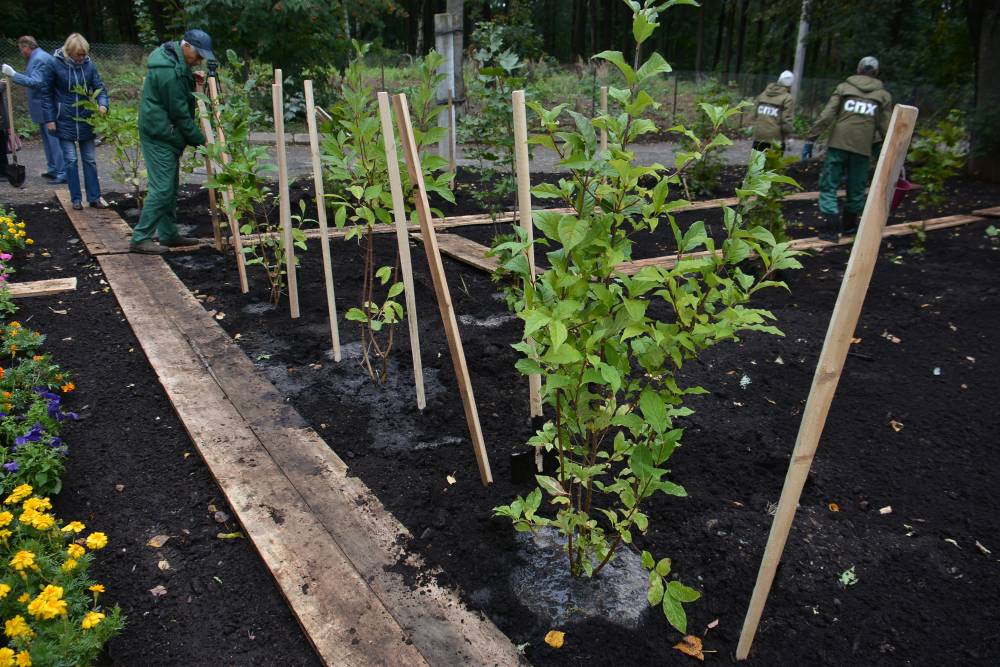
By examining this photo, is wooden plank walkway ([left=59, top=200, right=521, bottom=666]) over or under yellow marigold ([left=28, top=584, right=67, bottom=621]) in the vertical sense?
under

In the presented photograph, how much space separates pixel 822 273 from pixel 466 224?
10.9ft

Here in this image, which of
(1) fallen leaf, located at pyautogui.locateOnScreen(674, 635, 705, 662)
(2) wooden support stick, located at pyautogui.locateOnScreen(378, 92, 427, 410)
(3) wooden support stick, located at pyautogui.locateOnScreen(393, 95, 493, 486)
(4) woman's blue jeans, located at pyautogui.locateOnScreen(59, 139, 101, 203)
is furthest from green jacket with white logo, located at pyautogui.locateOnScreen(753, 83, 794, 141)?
(1) fallen leaf, located at pyautogui.locateOnScreen(674, 635, 705, 662)

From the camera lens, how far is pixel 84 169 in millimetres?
7156

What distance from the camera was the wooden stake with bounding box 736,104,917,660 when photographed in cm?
147

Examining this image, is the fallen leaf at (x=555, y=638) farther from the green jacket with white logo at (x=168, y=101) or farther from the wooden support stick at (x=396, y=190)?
the green jacket with white logo at (x=168, y=101)

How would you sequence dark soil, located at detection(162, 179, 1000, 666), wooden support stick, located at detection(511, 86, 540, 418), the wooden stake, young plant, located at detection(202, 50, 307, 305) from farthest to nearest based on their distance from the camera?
young plant, located at detection(202, 50, 307, 305) < wooden support stick, located at detection(511, 86, 540, 418) < dark soil, located at detection(162, 179, 1000, 666) < the wooden stake

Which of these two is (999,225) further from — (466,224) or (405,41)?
(405,41)

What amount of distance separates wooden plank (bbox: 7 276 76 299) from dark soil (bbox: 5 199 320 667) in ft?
2.66

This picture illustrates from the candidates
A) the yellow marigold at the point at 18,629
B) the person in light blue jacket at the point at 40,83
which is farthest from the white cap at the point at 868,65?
the person in light blue jacket at the point at 40,83

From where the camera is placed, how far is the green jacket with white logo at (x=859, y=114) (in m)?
6.67

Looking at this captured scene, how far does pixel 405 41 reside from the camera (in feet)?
128

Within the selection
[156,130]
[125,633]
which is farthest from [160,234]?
[125,633]

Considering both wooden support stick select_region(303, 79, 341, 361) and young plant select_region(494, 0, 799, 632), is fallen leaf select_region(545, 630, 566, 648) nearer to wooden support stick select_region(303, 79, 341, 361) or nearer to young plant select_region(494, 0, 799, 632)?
young plant select_region(494, 0, 799, 632)

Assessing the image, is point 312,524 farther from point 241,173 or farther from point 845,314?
point 241,173
